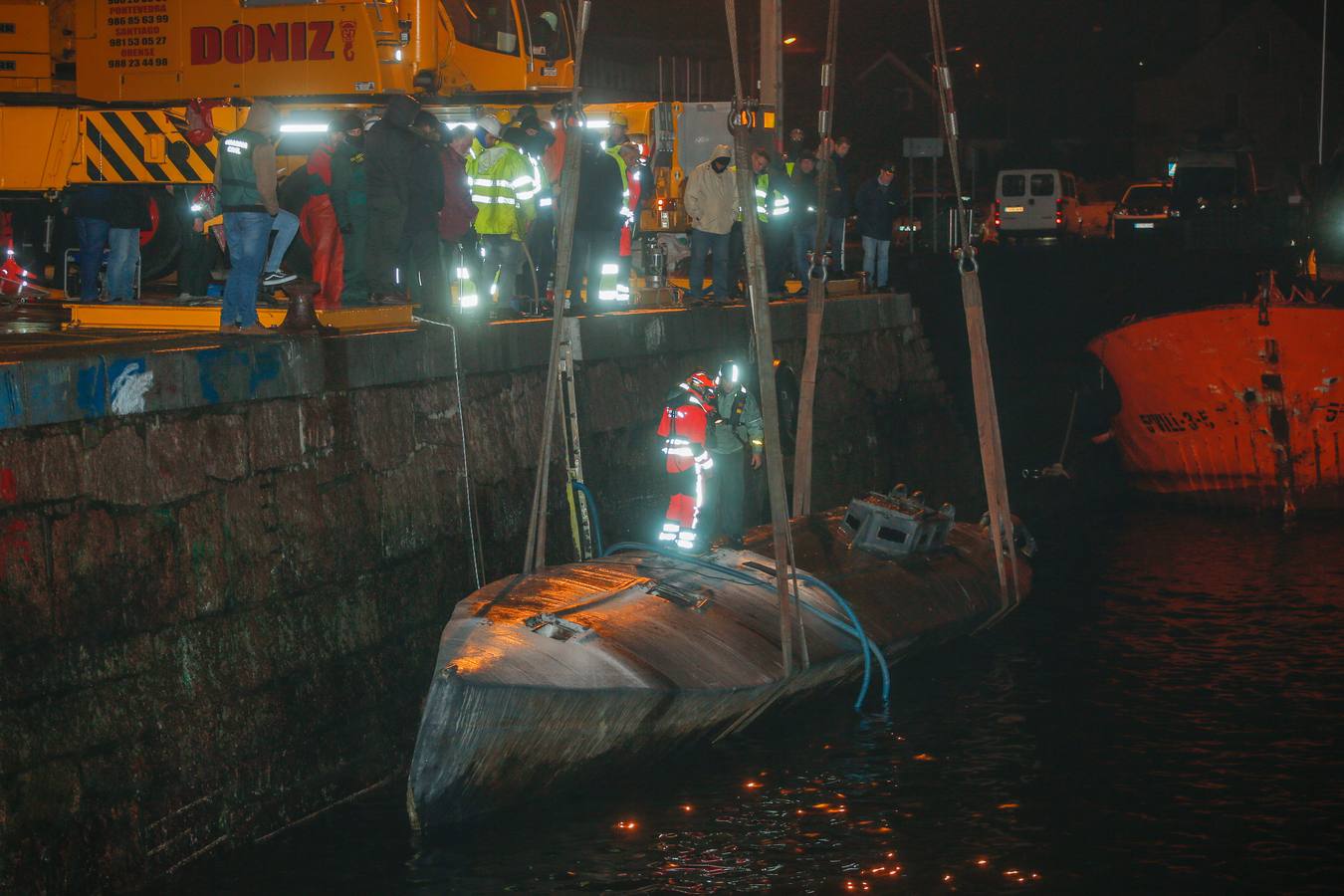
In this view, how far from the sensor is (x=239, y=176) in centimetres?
1041

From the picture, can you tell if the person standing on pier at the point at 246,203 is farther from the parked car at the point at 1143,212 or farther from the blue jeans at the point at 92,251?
the parked car at the point at 1143,212

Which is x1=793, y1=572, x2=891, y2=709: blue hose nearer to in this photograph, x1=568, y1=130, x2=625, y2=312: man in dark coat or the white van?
x1=568, y1=130, x2=625, y2=312: man in dark coat

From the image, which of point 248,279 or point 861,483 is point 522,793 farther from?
point 861,483

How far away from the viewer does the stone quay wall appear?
7.02 meters

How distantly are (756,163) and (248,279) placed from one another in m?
6.06

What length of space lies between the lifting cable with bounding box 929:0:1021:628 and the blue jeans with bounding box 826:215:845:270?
7187mm

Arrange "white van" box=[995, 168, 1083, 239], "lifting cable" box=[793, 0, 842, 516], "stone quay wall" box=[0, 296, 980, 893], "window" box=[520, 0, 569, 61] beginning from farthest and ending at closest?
"white van" box=[995, 168, 1083, 239] < "window" box=[520, 0, 569, 61] < "lifting cable" box=[793, 0, 842, 516] < "stone quay wall" box=[0, 296, 980, 893]

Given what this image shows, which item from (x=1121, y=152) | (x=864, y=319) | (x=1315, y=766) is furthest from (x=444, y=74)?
(x=1121, y=152)

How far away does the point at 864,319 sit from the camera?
16969 millimetres

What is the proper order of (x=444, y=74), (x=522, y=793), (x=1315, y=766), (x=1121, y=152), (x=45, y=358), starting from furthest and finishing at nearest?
(x=1121, y=152)
(x=444, y=74)
(x=1315, y=766)
(x=522, y=793)
(x=45, y=358)

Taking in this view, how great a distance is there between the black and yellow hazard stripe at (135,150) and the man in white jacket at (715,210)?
4150 millimetres

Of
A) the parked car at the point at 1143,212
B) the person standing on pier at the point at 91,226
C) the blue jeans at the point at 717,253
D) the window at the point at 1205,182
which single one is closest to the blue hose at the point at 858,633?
the blue jeans at the point at 717,253

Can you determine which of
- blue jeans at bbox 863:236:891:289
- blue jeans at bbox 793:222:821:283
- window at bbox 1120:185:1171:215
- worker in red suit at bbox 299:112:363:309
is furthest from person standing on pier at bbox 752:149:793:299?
window at bbox 1120:185:1171:215

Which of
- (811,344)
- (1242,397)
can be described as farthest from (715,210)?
(1242,397)
